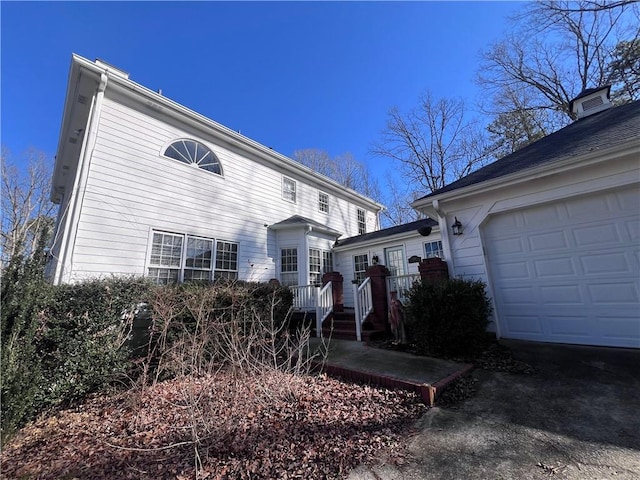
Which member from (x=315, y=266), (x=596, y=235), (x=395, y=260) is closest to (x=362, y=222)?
(x=395, y=260)

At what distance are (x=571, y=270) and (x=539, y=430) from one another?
3504 millimetres

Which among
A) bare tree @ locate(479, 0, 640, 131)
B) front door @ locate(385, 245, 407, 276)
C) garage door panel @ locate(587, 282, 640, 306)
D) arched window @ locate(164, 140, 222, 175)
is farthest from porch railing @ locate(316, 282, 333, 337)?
bare tree @ locate(479, 0, 640, 131)

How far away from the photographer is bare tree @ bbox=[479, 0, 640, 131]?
1337cm

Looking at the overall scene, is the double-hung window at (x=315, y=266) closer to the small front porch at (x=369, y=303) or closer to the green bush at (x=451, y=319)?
the small front porch at (x=369, y=303)

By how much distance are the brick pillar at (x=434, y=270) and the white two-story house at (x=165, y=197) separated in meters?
4.78

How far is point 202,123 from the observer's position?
27.7 ft

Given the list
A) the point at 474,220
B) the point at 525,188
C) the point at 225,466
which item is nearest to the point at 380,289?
the point at 474,220

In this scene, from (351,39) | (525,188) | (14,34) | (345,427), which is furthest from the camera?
(351,39)

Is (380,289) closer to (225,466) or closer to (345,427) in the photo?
(345,427)

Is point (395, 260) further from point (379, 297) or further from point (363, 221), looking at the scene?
point (363, 221)

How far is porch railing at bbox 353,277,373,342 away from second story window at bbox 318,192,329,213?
21.2 ft

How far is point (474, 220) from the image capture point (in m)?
5.88

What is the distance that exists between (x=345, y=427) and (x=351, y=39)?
11.6m

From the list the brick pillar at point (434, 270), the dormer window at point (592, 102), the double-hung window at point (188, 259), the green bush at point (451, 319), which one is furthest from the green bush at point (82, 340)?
the dormer window at point (592, 102)
